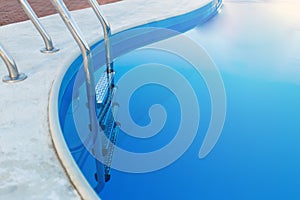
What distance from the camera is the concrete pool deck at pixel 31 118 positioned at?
1377 mm

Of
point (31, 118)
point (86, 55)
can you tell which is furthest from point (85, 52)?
point (31, 118)

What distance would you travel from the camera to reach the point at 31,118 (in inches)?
74.5

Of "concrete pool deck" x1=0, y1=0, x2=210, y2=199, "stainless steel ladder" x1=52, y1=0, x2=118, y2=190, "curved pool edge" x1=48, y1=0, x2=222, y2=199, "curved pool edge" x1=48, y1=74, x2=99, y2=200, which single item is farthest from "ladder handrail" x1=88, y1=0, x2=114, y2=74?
"curved pool edge" x1=48, y1=74, x2=99, y2=200

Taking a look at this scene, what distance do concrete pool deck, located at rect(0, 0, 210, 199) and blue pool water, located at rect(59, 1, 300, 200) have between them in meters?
0.19

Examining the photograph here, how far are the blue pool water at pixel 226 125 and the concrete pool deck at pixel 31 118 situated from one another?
0.19 metres

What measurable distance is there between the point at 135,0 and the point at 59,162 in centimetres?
529

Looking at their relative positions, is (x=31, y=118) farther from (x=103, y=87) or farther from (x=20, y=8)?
(x=20, y=8)

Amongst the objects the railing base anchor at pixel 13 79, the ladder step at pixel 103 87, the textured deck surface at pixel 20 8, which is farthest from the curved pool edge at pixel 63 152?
the textured deck surface at pixel 20 8

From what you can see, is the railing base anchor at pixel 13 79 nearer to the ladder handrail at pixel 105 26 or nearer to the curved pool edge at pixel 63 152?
the curved pool edge at pixel 63 152

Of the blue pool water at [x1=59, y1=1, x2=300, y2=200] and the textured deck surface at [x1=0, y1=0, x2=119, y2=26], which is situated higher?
the textured deck surface at [x1=0, y1=0, x2=119, y2=26]

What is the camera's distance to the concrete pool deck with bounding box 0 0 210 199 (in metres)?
1.38

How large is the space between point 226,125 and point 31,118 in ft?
5.91

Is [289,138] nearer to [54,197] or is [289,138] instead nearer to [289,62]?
[289,62]

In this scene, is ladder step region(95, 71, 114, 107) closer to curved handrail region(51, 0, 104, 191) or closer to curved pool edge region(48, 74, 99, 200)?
curved handrail region(51, 0, 104, 191)
